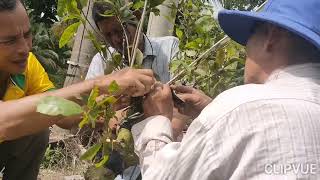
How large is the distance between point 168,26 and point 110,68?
170 cm

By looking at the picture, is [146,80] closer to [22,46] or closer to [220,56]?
[220,56]

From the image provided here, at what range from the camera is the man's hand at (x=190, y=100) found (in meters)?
2.04

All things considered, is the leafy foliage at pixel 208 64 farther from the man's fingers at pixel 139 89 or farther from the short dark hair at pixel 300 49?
the short dark hair at pixel 300 49

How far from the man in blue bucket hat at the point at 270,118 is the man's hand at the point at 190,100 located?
0.56m

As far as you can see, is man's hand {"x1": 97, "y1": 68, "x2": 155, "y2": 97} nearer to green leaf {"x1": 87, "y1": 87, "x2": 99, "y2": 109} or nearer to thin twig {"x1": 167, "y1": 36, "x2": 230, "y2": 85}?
green leaf {"x1": 87, "y1": 87, "x2": 99, "y2": 109}

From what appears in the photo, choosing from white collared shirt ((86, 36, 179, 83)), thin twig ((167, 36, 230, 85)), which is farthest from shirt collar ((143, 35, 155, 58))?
thin twig ((167, 36, 230, 85))

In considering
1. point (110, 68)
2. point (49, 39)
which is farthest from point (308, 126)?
point (49, 39)

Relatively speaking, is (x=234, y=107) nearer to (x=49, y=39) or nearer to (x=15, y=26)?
(x=15, y=26)

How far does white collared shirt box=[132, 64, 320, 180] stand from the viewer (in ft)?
4.30

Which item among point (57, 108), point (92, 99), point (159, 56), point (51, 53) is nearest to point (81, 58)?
point (159, 56)

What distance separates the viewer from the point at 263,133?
131cm

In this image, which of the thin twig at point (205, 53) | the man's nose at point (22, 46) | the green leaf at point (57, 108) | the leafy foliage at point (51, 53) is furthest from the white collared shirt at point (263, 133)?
the leafy foliage at point (51, 53)

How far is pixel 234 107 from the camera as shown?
1335mm

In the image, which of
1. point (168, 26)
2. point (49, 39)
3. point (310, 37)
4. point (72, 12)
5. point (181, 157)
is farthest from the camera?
point (49, 39)
